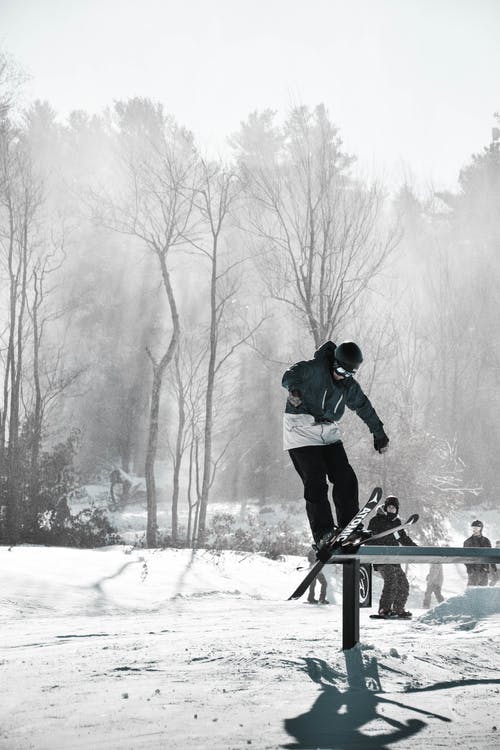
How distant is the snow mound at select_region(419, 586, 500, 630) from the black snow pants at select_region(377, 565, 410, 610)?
226 centimetres

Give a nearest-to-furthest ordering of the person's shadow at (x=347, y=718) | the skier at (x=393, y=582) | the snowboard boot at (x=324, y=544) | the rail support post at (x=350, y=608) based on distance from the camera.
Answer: the person's shadow at (x=347, y=718) < the rail support post at (x=350, y=608) < the snowboard boot at (x=324, y=544) < the skier at (x=393, y=582)

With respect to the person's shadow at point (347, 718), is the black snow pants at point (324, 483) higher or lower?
higher

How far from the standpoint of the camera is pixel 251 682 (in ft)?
12.9

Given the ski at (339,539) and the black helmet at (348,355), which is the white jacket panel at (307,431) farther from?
the ski at (339,539)

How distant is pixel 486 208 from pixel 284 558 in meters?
37.0

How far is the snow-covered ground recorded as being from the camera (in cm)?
306

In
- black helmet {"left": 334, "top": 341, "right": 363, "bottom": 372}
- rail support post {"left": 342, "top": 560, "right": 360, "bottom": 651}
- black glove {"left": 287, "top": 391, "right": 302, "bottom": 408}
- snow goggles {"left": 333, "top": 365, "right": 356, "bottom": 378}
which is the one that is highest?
black helmet {"left": 334, "top": 341, "right": 363, "bottom": 372}

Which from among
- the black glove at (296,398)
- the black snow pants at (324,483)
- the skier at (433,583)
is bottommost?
the skier at (433,583)

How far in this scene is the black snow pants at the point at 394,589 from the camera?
9.30 m

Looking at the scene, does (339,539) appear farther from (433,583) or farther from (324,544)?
(433,583)

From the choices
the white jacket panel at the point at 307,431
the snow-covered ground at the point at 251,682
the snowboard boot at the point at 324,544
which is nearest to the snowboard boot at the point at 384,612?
the snow-covered ground at the point at 251,682

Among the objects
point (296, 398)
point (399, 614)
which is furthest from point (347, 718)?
point (399, 614)

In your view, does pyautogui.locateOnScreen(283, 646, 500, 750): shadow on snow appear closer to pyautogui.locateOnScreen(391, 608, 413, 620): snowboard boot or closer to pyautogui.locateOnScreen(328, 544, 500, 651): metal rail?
pyautogui.locateOnScreen(328, 544, 500, 651): metal rail

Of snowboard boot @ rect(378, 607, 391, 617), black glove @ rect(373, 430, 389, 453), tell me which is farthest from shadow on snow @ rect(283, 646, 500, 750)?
snowboard boot @ rect(378, 607, 391, 617)
